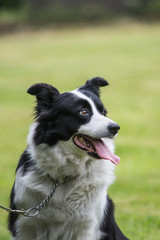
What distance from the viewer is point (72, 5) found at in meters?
41.9

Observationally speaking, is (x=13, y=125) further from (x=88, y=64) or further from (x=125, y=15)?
(x=125, y=15)

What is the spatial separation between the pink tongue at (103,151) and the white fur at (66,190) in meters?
0.11

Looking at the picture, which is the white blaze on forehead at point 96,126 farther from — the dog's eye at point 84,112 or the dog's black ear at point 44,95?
the dog's black ear at point 44,95

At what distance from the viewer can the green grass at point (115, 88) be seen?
9656mm

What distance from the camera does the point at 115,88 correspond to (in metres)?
24.1

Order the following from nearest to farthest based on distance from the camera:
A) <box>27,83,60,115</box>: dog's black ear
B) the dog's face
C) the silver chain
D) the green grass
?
the silver chain
the dog's face
<box>27,83,60,115</box>: dog's black ear
the green grass

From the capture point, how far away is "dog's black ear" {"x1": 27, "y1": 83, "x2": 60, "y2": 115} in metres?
4.92

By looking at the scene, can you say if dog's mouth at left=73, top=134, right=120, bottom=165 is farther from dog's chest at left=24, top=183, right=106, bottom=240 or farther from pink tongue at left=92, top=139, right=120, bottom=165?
dog's chest at left=24, top=183, right=106, bottom=240

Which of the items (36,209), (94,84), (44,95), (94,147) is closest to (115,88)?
(94,84)

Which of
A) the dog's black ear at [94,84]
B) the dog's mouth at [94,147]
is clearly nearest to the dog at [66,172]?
the dog's mouth at [94,147]

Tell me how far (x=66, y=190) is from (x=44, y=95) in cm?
98

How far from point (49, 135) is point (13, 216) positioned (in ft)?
2.99

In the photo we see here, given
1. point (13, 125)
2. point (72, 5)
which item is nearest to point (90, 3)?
point (72, 5)

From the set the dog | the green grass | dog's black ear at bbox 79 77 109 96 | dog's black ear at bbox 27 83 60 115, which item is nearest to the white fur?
the dog
